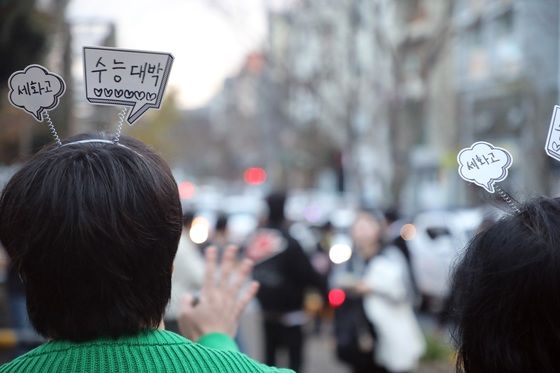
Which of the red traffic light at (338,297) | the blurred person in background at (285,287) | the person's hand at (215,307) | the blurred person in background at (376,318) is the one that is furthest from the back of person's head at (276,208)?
the person's hand at (215,307)

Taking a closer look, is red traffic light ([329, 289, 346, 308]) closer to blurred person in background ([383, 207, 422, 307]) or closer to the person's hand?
blurred person in background ([383, 207, 422, 307])

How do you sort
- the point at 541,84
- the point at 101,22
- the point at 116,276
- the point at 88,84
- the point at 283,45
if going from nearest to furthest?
the point at 116,276 < the point at 88,84 < the point at 101,22 < the point at 541,84 < the point at 283,45

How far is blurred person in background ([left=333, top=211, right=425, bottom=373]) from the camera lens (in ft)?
20.1

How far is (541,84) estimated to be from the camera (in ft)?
35.0

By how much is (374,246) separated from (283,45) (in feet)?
60.0

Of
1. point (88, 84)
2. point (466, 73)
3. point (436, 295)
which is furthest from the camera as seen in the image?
point (466, 73)

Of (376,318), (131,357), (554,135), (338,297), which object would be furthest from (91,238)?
(338,297)

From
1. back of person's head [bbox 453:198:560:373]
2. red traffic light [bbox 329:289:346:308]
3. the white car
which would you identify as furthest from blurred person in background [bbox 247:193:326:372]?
the white car

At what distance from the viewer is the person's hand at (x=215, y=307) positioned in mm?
2557

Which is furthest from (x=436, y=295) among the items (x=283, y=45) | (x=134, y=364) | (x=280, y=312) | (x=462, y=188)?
(x=462, y=188)

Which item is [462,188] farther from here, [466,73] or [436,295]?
[436,295]

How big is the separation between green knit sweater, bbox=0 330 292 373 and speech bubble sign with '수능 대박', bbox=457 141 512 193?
728 millimetres

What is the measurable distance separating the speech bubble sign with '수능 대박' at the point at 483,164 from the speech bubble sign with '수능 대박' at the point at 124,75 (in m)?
0.76

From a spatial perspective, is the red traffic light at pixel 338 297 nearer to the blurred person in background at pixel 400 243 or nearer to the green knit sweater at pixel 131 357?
the blurred person in background at pixel 400 243
